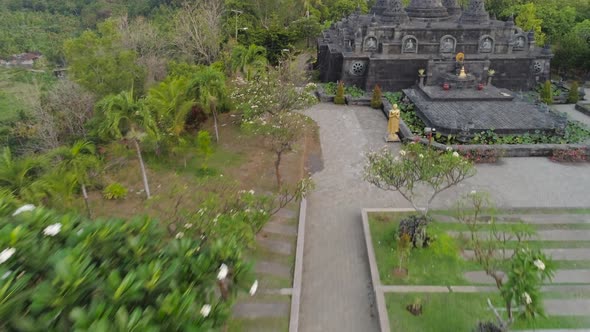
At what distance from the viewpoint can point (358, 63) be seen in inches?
968

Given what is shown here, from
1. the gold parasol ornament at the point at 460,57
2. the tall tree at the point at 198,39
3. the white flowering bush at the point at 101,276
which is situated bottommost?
the white flowering bush at the point at 101,276

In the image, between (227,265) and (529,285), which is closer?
(227,265)

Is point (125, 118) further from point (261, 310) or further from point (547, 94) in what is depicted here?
point (547, 94)

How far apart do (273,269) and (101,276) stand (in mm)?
6801

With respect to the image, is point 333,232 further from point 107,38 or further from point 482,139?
point 107,38

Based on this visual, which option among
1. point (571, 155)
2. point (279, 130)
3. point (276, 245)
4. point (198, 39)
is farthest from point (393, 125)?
point (198, 39)

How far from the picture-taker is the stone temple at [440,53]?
23.6 metres

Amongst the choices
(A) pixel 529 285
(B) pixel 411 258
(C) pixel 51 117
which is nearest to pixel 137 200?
(C) pixel 51 117

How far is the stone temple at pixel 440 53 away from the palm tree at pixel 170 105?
437 inches

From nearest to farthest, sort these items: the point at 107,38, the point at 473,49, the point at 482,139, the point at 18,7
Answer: the point at 482,139
the point at 107,38
the point at 473,49
the point at 18,7

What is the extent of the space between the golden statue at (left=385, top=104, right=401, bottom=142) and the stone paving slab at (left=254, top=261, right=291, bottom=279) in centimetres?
938

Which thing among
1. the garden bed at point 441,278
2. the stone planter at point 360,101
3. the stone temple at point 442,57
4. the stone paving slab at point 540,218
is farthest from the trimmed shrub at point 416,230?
the stone planter at point 360,101

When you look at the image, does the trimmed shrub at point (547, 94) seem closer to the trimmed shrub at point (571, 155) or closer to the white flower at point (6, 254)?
the trimmed shrub at point (571, 155)

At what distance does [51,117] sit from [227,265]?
15986 millimetres
